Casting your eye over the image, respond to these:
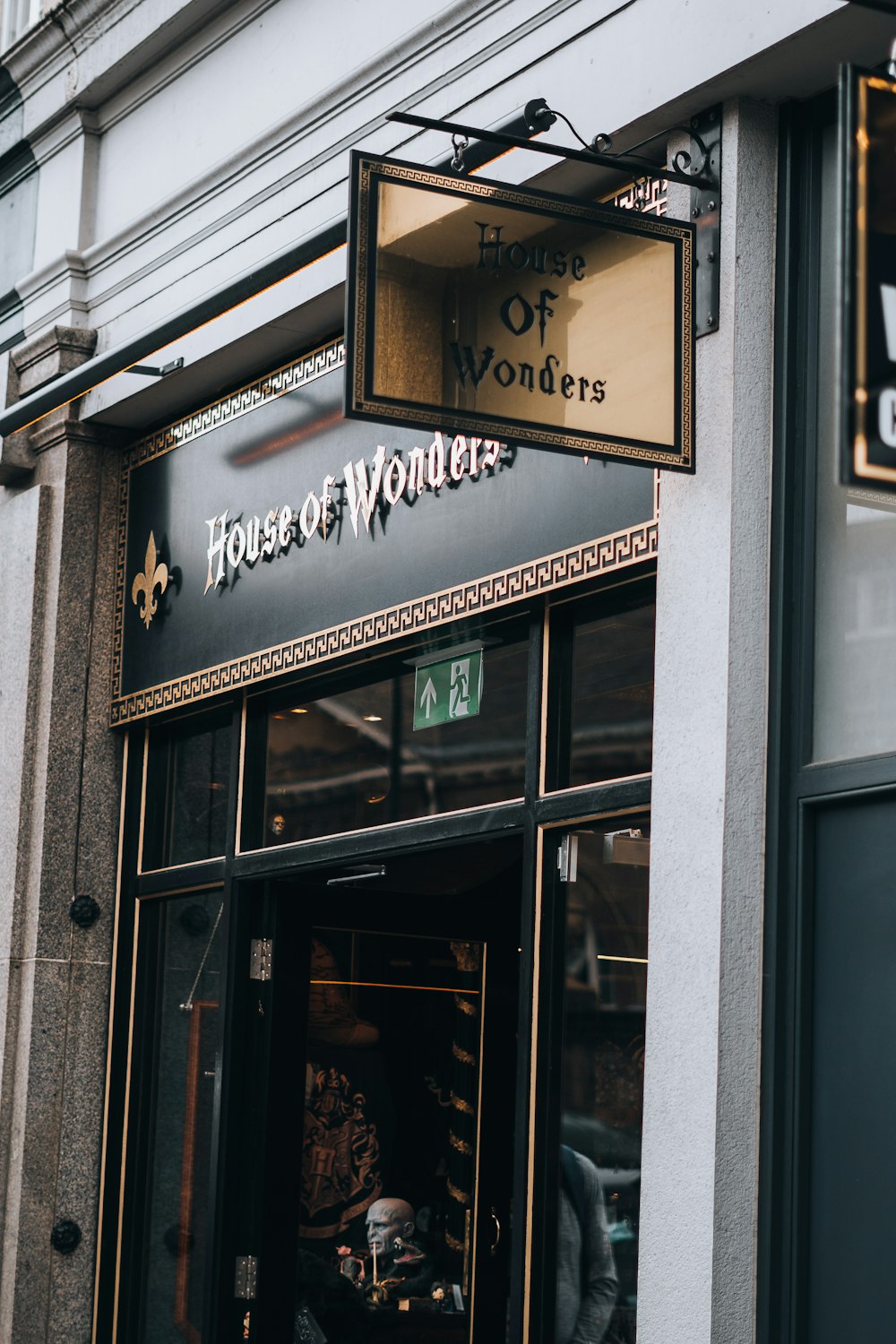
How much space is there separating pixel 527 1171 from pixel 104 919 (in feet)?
11.7

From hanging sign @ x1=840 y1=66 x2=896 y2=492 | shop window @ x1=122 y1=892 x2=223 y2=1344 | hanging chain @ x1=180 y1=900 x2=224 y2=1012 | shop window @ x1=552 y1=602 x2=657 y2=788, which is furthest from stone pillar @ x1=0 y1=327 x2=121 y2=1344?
hanging sign @ x1=840 y1=66 x2=896 y2=492

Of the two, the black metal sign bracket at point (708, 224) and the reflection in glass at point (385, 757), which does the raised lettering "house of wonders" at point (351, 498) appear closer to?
the reflection in glass at point (385, 757)

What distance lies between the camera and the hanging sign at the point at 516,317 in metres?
5.05

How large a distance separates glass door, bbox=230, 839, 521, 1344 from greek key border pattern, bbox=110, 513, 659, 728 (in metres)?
0.93

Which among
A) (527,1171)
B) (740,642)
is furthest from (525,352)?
(527,1171)

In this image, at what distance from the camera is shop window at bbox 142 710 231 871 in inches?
337

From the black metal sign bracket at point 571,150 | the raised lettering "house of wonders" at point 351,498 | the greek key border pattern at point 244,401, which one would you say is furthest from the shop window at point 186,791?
the black metal sign bracket at point 571,150

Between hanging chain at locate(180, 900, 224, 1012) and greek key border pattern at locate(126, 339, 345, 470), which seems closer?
greek key border pattern at locate(126, 339, 345, 470)

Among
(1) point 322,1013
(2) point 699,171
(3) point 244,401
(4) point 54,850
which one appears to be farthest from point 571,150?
(4) point 54,850

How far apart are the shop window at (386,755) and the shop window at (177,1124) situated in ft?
2.44

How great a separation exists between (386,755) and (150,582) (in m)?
2.02

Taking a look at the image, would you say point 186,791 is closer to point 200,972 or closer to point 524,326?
point 200,972

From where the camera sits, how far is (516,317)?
5230mm

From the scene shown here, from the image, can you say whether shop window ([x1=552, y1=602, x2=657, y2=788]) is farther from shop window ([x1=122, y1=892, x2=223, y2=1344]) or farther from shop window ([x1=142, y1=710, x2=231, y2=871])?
shop window ([x1=122, y1=892, x2=223, y2=1344])
